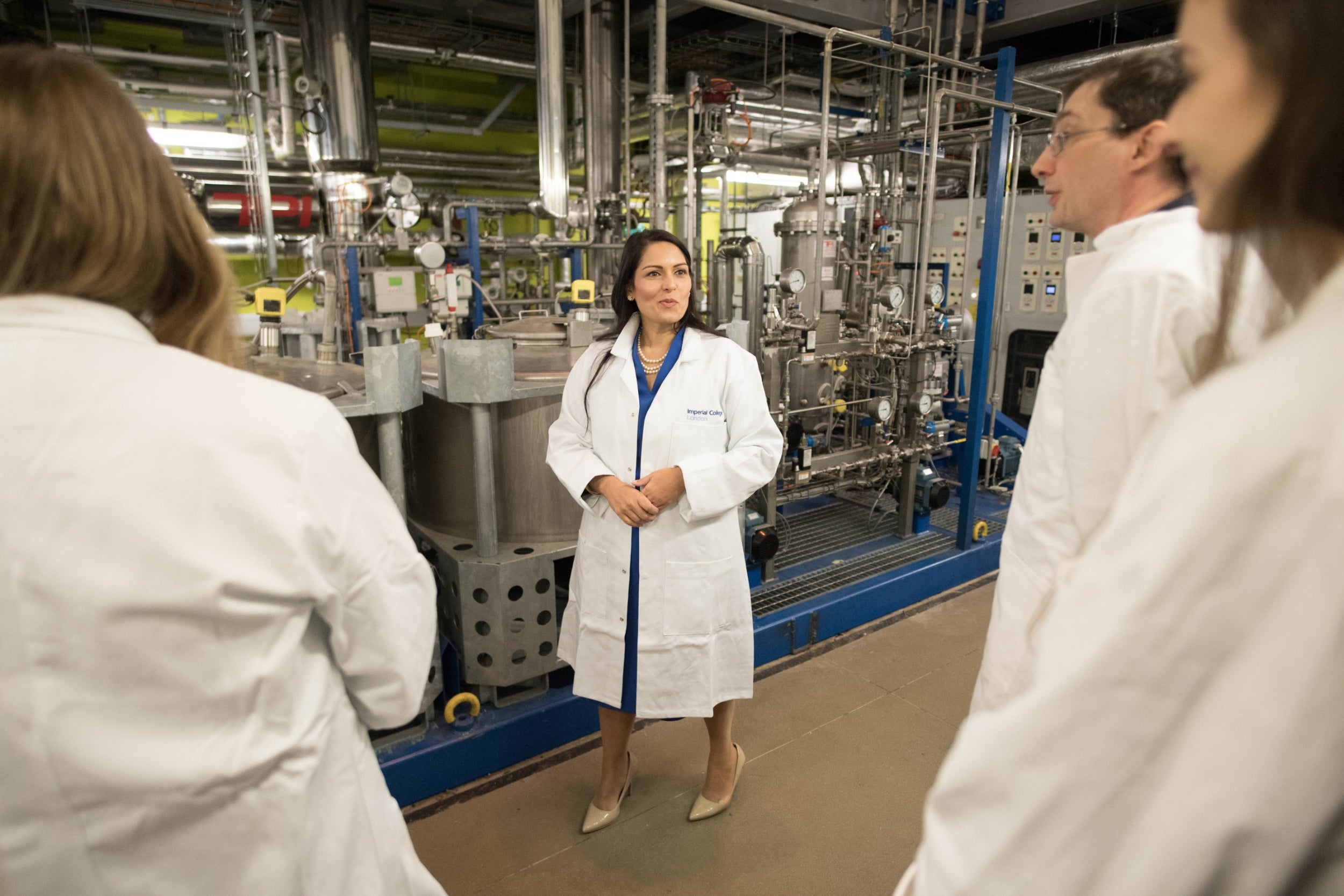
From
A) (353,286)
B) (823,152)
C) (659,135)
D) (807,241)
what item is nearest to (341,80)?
(353,286)

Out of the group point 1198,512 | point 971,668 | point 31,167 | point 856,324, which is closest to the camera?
point 1198,512

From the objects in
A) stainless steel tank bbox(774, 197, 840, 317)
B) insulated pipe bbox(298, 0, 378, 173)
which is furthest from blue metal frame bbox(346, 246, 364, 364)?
stainless steel tank bbox(774, 197, 840, 317)

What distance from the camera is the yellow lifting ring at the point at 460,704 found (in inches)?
78.4

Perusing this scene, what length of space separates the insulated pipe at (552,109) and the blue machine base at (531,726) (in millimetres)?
2876

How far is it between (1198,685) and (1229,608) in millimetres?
42

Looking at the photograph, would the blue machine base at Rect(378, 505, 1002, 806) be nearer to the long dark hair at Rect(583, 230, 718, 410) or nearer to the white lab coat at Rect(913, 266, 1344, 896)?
the long dark hair at Rect(583, 230, 718, 410)

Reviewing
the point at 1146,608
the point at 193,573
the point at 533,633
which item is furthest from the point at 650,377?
the point at 1146,608

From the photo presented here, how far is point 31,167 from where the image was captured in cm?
61

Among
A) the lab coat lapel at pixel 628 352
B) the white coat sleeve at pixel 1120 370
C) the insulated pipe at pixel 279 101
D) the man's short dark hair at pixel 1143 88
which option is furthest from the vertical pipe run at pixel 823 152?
the insulated pipe at pixel 279 101

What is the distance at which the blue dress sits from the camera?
5.58 ft

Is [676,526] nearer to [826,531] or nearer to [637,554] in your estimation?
[637,554]

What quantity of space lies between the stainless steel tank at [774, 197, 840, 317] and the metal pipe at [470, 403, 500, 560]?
2006 millimetres

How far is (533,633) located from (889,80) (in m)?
3.89

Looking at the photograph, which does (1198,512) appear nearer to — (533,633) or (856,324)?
(533,633)
